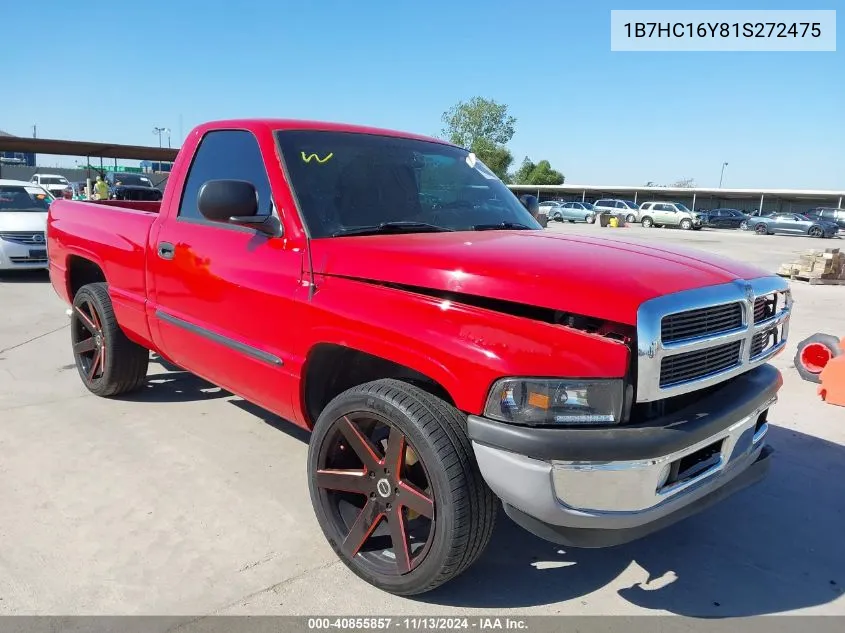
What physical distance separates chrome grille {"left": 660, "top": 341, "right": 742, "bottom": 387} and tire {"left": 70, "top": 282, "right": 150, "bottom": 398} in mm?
3709

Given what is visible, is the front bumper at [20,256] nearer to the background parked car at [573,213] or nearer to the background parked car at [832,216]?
the background parked car at [573,213]

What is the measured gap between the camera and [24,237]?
10461mm

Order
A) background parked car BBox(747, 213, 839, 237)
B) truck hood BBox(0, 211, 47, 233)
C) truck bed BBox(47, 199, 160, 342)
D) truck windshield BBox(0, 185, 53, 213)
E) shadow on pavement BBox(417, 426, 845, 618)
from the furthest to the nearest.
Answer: background parked car BBox(747, 213, 839, 237) < truck windshield BBox(0, 185, 53, 213) < truck hood BBox(0, 211, 47, 233) < truck bed BBox(47, 199, 160, 342) < shadow on pavement BBox(417, 426, 845, 618)

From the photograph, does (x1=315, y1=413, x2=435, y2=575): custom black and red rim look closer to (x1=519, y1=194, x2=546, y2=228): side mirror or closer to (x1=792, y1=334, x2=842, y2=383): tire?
(x1=519, y1=194, x2=546, y2=228): side mirror

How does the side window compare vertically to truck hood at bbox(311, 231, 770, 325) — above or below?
above

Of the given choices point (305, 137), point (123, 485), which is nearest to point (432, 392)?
point (305, 137)

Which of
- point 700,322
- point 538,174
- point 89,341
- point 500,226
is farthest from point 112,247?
point 538,174

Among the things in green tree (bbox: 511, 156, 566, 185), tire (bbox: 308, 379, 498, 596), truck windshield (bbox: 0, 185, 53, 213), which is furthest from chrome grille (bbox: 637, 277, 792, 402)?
green tree (bbox: 511, 156, 566, 185)

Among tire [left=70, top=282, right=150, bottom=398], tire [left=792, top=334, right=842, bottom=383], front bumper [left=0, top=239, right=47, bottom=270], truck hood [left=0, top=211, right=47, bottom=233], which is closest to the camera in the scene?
tire [left=70, top=282, right=150, bottom=398]

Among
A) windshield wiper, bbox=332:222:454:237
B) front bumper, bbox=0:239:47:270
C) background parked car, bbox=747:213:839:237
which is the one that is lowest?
front bumper, bbox=0:239:47:270

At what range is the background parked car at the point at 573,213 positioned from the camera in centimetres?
4344

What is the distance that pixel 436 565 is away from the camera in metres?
2.30

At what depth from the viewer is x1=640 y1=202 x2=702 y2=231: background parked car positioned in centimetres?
3928

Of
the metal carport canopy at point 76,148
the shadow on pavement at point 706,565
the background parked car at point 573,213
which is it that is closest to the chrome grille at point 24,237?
the shadow on pavement at point 706,565
